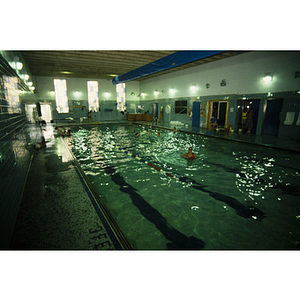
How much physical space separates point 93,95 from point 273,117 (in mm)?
18118

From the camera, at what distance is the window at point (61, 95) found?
19.2 metres

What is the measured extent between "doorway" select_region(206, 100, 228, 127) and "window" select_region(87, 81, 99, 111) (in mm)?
13304

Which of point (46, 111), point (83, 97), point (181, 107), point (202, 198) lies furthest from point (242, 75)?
point (46, 111)

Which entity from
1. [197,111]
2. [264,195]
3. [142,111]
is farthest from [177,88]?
[264,195]

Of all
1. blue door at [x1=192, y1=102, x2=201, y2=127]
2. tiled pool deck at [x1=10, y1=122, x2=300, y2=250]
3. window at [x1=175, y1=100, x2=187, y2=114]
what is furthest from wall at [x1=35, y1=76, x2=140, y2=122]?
tiled pool deck at [x1=10, y1=122, x2=300, y2=250]

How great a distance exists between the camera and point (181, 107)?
16391 mm

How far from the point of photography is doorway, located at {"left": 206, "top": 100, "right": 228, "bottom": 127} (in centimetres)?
1273

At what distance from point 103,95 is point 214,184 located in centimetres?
1999

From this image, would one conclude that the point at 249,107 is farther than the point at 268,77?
Yes

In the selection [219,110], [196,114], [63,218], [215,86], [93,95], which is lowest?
[63,218]

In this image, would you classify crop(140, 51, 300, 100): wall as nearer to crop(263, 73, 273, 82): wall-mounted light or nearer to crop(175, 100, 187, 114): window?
crop(263, 73, 273, 82): wall-mounted light

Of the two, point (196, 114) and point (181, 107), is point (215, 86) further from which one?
point (181, 107)

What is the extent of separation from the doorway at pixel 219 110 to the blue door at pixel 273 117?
109 inches

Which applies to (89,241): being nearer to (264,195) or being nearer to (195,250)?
(195,250)
